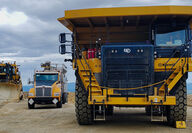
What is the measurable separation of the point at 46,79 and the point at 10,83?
7676 millimetres

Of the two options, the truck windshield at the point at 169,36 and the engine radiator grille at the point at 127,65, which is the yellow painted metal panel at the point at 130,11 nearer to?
the truck windshield at the point at 169,36

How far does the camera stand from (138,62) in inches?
378

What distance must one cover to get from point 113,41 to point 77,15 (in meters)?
1.63

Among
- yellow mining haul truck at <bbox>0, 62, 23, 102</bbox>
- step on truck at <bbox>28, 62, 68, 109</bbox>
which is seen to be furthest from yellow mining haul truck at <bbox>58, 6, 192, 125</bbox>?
yellow mining haul truck at <bbox>0, 62, 23, 102</bbox>

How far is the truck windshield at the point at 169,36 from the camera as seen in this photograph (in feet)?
32.3

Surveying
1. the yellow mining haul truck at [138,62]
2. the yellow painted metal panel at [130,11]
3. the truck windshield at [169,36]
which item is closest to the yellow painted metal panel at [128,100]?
the yellow mining haul truck at [138,62]

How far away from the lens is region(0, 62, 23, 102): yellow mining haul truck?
27.0m

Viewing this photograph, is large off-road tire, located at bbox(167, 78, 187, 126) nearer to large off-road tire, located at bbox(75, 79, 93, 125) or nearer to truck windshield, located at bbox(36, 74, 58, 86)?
large off-road tire, located at bbox(75, 79, 93, 125)

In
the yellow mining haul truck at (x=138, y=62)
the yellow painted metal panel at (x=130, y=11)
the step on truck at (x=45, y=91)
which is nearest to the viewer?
the yellow mining haul truck at (x=138, y=62)

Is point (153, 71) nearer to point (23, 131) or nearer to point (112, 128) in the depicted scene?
point (112, 128)

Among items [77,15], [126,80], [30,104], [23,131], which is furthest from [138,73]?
[30,104]

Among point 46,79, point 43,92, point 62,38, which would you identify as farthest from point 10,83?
point 62,38

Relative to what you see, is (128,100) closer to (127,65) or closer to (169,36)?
(127,65)

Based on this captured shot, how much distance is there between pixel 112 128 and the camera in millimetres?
9688
